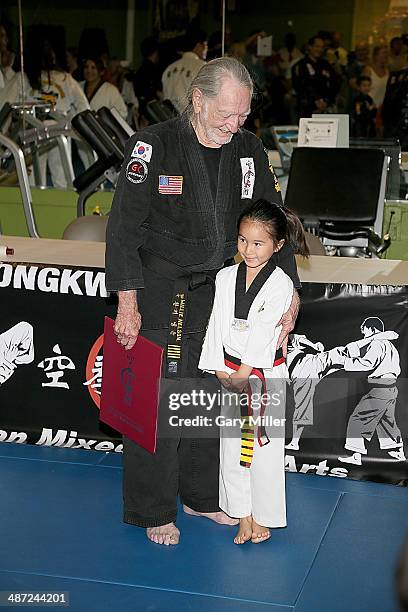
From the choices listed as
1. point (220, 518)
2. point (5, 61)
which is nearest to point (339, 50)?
point (5, 61)

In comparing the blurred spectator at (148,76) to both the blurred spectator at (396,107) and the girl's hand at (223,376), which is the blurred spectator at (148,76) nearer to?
the blurred spectator at (396,107)

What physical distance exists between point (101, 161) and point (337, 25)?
238 cm

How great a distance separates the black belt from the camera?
2807 millimetres

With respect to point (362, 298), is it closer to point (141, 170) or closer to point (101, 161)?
point (141, 170)

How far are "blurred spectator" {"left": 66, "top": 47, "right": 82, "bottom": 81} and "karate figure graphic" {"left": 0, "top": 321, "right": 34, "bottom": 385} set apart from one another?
5.14 metres

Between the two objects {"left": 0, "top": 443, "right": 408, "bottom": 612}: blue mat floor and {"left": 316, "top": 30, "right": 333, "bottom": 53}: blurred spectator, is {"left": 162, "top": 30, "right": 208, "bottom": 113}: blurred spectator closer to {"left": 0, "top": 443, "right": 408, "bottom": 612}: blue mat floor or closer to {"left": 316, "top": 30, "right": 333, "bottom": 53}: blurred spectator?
{"left": 316, "top": 30, "right": 333, "bottom": 53}: blurred spectator

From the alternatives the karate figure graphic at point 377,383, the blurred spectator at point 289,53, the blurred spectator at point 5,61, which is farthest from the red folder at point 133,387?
the blurred spectator at point 5,61

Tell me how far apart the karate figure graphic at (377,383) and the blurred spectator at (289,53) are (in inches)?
187

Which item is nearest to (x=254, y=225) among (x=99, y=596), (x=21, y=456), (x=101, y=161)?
(x=99, y=596)

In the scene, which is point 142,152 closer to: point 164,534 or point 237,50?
point 164,534

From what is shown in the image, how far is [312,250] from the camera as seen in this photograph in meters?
4.82

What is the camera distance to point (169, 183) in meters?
2.73

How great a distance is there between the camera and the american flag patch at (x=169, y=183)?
2.72 m

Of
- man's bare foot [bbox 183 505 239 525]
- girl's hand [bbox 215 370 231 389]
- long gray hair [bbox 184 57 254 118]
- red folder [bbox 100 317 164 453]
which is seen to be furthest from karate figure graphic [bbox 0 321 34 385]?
long gray hair [bbox 184 57 254 118]
